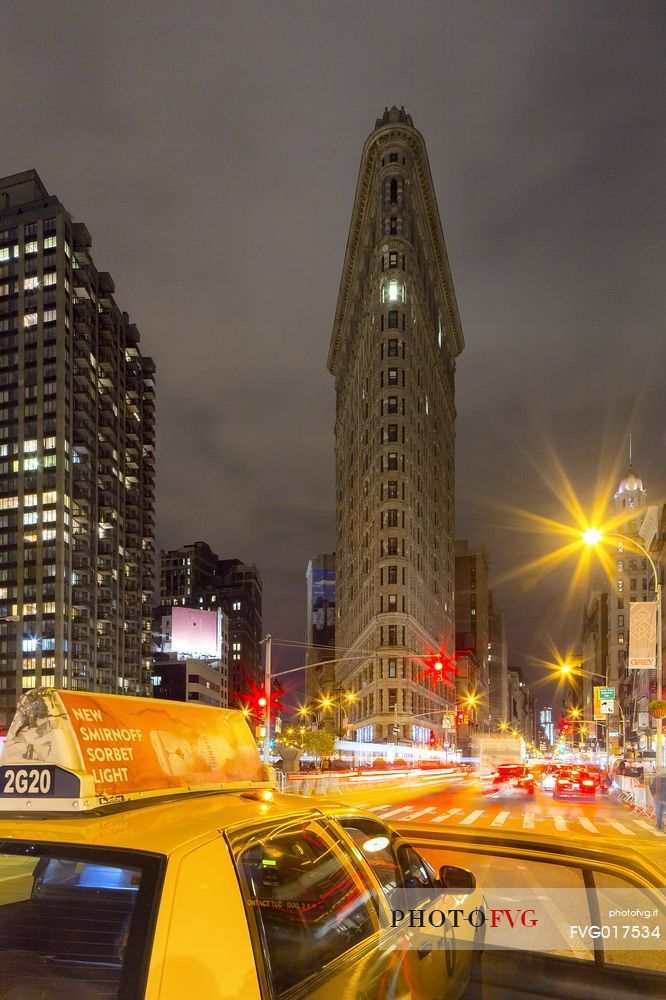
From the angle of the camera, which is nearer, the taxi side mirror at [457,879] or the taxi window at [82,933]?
the taxi window at [82,933]

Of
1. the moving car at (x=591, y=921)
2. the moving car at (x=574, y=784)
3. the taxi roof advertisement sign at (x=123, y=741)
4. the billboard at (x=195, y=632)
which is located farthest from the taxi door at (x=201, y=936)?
the billboard at (x=195, y=632)

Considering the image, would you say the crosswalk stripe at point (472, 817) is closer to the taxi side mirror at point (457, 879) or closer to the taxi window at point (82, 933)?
the taxi side mirror at point (457, 879)

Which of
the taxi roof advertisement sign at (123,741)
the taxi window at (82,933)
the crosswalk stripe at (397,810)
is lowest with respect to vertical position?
the crosswalk stripe at (397,810)

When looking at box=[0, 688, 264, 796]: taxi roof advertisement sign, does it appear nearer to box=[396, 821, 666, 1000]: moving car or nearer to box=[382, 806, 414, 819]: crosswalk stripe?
box=[396, 821, 666, 1000]: moving car

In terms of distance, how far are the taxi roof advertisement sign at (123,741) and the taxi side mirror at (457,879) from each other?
4.18 feet

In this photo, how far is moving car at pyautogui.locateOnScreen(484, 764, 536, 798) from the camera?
137ft

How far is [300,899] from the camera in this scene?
3660 millimetres

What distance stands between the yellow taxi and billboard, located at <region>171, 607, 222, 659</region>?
126m

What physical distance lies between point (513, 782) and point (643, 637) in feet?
71.3

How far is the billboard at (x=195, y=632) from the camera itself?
12800cm

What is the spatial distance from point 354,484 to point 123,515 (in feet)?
126

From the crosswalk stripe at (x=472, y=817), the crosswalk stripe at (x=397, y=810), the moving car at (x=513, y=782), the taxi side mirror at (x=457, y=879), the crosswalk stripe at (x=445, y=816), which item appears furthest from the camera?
the moving car at (x=513, y=782)

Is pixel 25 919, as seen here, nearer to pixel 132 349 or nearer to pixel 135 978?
pixel 135 978

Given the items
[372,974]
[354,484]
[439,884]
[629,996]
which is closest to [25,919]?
[372,974]
